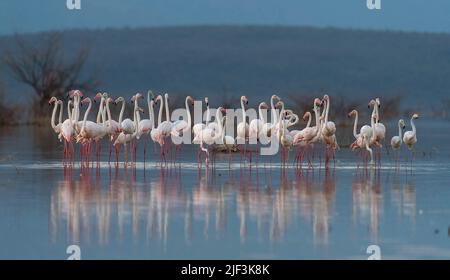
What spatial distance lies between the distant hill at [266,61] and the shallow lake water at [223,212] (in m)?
53.5

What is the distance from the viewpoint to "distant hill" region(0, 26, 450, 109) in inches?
2982

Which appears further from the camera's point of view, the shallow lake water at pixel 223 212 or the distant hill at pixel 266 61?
the distant hill at pixel 266 61

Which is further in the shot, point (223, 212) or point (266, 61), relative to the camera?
point (266, 61)

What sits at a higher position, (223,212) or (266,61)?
(266,61)

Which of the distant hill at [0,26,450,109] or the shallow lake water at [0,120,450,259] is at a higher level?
the distant hill at [0,26,450,109]

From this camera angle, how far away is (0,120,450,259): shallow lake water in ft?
34.9

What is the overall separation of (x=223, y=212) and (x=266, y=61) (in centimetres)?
6907

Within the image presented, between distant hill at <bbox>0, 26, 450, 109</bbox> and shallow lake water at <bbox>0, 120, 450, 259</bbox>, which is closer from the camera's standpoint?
shallow lake water at <bbox>0, 120, 450, 259</bbox>

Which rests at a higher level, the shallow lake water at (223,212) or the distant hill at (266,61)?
the distant hill at (266,61)

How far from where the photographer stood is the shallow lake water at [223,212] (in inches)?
419

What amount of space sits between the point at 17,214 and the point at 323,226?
3.40 meters

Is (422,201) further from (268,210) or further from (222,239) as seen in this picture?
(222,239)

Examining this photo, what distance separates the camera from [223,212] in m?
13.0

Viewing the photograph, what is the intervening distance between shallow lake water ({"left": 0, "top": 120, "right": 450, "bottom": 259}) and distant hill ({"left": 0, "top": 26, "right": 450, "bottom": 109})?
53.5 metres
